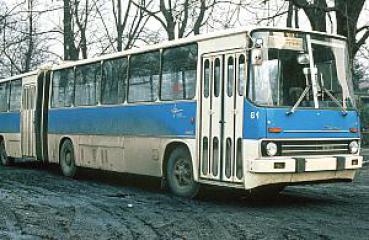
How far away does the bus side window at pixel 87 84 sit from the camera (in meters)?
16.3

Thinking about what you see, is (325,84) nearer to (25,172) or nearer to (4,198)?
(4,198)

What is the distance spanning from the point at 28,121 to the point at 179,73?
8.83 metres

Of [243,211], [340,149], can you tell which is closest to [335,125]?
[340,149]

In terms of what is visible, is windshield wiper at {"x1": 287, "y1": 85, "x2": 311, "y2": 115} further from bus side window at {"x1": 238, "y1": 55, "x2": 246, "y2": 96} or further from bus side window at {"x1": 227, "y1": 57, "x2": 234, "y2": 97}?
bus side window at {"x1": 227, "y1": 57, "x2": 234, "y2": 97}

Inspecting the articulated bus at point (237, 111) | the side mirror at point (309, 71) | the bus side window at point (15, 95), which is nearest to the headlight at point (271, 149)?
the articulated bus at point (237, 111)

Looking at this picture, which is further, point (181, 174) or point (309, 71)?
point (181, 174)

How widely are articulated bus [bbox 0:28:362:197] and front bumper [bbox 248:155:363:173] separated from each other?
0.7 inches

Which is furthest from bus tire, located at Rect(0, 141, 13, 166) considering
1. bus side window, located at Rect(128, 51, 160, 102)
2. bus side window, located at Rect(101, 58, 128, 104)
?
bus side window, located at Rect(128, 51, 160, 102)

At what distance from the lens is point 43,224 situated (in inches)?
369

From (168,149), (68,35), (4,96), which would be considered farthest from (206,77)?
(68,35)

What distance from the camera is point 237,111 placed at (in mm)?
11055

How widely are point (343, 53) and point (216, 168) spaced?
10.1 feet

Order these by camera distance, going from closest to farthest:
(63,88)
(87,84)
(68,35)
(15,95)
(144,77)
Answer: (144,77)
(87,84)
(63,88)
(15,95)
(68,35)

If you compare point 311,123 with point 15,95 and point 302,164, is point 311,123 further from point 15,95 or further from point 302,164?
point 15,95
